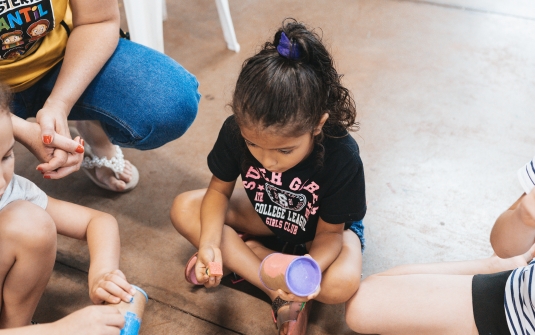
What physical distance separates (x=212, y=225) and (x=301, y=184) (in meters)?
0.22

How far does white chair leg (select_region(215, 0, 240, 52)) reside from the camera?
208cm

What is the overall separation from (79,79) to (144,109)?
165mm

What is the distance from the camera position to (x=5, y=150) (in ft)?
3.01

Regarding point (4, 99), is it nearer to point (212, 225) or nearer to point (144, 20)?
point (212, 225)

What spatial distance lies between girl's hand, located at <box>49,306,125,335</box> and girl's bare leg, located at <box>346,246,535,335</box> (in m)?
0.50

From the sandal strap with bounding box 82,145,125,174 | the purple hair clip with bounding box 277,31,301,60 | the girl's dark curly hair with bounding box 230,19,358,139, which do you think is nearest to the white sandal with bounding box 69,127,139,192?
the sandal strap with bounding box 82,145,125,174

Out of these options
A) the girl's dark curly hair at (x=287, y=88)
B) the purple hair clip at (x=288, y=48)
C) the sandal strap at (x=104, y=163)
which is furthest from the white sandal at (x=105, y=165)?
the purple hair clip at (x=288, y=48)

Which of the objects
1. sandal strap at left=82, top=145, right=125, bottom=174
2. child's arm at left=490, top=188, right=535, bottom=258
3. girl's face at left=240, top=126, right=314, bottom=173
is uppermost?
girl's face at left=240, top=126, right=314, bottom=173

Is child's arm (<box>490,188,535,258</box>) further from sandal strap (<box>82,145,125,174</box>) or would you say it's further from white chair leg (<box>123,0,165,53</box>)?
white chair leg (<box>123,0,165,53</box>)

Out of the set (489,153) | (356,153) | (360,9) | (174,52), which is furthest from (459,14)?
(356,153)

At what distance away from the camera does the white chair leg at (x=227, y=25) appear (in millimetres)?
2078

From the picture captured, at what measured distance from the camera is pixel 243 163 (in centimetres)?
114

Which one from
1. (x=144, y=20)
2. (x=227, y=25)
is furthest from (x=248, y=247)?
(x=227, y=25)

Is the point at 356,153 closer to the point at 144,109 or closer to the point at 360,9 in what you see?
the point at 144,109
